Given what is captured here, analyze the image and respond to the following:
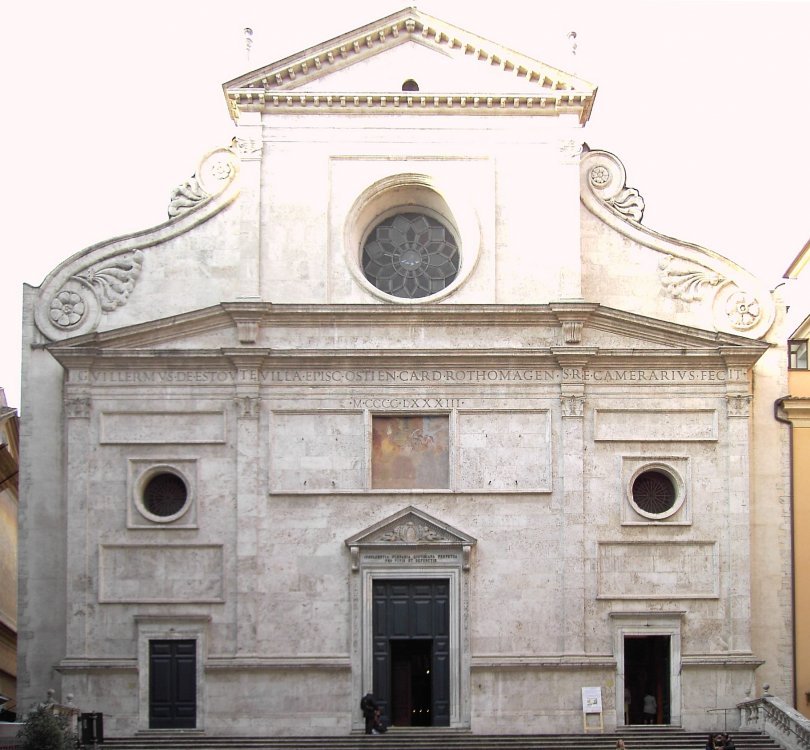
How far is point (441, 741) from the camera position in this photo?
2567 cm

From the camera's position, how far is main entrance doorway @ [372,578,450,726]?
87.8 feet

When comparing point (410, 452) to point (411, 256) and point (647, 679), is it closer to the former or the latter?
point (411, 256)

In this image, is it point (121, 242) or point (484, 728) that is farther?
A: point (121, 242)

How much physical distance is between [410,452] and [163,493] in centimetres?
482

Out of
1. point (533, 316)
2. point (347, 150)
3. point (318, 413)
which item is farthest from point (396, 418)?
point (347, 150)

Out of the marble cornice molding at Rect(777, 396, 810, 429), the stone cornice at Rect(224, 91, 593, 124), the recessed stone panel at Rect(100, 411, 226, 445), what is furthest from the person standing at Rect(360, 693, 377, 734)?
the stone cornice at Rect(224, 91, 593, 124)

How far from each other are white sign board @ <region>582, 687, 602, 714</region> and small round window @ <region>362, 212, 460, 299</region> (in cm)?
823

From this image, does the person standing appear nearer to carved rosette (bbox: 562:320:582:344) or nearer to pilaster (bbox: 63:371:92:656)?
pilaster (bbox: 63:371:92:656)

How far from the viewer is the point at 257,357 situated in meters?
27.2

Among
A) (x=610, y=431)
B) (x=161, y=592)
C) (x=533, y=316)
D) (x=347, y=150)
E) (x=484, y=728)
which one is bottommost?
(x=484, y=728)

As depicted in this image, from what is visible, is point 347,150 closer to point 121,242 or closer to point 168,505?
point 121,242

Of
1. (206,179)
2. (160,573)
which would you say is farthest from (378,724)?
(206,179)

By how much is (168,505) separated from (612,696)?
9.13 m

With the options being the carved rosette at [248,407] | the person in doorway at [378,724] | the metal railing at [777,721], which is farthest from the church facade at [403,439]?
the person in doorway at [378,724]
